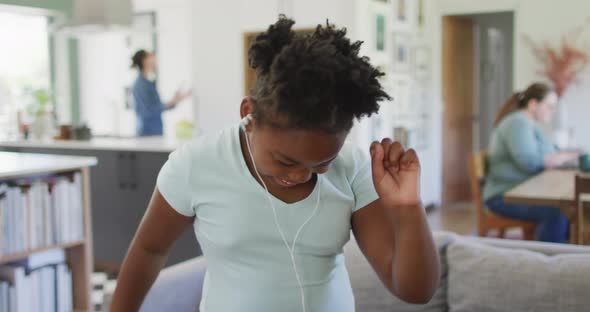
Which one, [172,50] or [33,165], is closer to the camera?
[33,165]

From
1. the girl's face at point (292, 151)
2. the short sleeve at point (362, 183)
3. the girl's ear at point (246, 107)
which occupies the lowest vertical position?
the short sleeve at point (362, 183)

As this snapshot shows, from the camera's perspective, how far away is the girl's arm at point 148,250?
42.5 inches

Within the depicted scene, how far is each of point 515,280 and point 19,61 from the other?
3.55 m

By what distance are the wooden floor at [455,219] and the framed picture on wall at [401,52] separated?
140 cm

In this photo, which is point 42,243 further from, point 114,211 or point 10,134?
point 10,134

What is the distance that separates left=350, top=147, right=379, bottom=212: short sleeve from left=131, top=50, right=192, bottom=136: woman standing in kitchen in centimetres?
433

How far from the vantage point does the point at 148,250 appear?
43.8 inches

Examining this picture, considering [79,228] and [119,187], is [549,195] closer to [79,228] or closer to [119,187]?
[79,228]

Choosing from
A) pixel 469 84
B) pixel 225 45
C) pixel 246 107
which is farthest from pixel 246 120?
pixel 469 84

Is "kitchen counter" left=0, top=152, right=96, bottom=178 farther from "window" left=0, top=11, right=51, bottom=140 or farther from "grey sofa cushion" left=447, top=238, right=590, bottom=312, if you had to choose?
"grey sofa cushion" left=447, top=238, right=590, bottom=312

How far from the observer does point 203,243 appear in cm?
108

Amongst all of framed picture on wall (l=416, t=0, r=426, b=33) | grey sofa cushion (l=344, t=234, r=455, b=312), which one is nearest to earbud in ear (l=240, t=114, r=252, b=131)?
grey sofa cushion (l=344, t=234, r=455, b=312)

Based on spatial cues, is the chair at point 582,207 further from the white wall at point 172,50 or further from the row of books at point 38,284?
the white wall at point 172,50

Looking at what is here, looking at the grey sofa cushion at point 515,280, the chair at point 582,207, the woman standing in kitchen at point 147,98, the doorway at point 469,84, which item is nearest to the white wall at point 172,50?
the woman standing in kitchen at point 147,98
